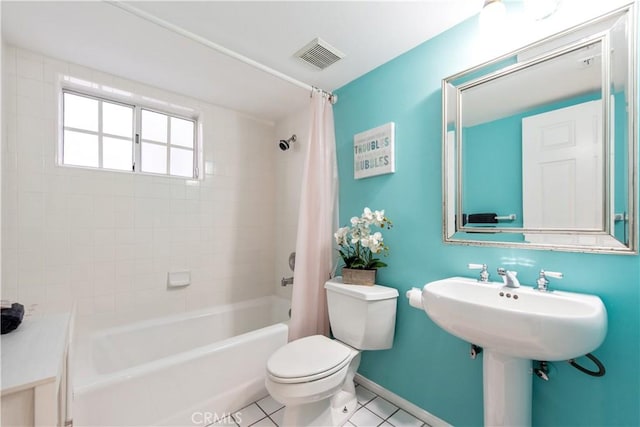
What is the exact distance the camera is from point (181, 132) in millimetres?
2258

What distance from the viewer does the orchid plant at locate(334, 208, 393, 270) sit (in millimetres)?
1562

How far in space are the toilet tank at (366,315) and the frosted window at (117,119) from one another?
195cm

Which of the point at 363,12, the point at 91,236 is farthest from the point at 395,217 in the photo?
the point at 91,236

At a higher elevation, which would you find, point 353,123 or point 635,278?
point 353,123

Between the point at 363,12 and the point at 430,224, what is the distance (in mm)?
1139

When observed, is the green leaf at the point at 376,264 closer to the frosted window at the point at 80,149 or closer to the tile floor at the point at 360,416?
the tile floor at the point at 360,416

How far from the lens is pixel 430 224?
4.84 feet

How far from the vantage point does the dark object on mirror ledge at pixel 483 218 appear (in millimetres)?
1253

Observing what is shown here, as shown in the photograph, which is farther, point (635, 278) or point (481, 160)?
point (481, 160)

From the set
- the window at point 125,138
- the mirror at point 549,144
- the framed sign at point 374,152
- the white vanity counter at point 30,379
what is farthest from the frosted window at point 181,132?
the mirror at point 549,144

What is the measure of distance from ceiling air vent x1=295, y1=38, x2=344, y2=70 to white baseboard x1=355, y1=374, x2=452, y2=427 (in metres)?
A: 2.10

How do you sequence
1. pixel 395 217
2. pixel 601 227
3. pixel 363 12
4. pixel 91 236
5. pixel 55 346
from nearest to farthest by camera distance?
1. pixel 55 346
2. pixel 601 227
3. pixel 363 12
4. pixel 395 217
5. pixel 91 236

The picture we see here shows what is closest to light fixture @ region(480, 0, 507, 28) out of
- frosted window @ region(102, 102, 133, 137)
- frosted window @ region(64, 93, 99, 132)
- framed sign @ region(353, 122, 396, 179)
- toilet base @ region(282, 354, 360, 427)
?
framed sign @ region(353, 122, 396, 179)

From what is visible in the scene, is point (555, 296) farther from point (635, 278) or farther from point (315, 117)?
point (315, 117)
